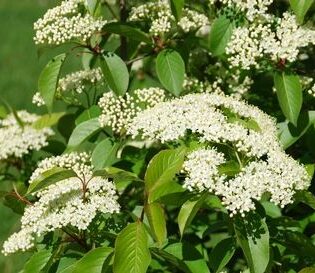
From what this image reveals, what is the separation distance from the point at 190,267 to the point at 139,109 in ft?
1.87

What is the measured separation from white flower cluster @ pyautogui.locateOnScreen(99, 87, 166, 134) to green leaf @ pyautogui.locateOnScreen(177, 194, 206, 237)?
0.53m

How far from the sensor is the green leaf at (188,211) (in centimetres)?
186

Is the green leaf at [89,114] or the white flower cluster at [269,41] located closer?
the white flower cluster at [269,41]

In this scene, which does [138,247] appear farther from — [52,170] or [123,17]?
[123,17]

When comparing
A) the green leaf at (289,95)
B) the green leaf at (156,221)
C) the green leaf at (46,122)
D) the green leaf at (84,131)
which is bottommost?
the green leaf at (46,122)

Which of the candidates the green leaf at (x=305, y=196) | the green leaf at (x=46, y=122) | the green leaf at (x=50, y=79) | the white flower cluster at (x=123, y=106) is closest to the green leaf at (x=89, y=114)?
the white flower cluster at (x=123, y=106)

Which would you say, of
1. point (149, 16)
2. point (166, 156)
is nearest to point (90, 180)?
point (166, 156)

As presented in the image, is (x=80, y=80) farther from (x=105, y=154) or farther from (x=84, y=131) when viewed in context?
(x=105, y=154)

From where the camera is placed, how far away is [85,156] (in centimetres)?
241

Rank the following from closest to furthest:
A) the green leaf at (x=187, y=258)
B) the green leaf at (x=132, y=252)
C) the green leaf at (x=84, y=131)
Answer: the green leaf at (x=132, y=252)
the green leaf at (x=187, y=258)
the green leaf at (x=84, y=131)

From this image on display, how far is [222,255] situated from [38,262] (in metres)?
0.56

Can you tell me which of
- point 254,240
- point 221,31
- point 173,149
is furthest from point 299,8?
point 254,240

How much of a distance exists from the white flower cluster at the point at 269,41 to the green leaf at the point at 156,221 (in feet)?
2.25

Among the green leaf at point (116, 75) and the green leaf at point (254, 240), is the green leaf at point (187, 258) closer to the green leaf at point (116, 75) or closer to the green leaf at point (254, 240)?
the green leaf at point (254, 240)
